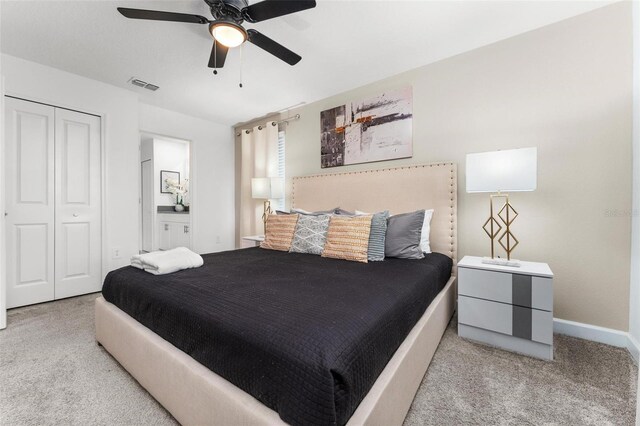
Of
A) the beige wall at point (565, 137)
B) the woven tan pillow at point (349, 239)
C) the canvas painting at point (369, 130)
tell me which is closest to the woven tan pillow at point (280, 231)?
the woven tan pillow at point (349, 239)

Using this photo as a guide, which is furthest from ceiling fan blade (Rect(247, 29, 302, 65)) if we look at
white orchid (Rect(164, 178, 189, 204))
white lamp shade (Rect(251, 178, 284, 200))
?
white orchid (Rect(164, 178, 189, 204))

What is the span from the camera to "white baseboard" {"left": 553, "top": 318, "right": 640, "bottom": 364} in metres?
1.79

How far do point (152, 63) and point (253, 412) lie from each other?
311cm

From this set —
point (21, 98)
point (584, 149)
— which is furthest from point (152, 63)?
point (584, 149)

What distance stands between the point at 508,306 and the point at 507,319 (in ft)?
0.29

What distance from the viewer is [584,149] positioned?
1990mm

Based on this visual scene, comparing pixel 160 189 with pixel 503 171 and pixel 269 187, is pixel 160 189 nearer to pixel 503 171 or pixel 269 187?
pixel 269 187

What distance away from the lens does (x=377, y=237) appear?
2.23 metres

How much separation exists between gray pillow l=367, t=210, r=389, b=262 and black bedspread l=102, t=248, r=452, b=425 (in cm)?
26

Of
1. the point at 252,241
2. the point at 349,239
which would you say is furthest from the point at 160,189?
the point at 349,239

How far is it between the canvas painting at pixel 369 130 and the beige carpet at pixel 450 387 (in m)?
1.91

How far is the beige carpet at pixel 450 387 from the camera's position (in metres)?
1.25

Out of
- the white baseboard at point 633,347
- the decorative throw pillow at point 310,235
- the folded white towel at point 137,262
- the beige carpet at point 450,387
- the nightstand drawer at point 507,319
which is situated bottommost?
the beige carpet at point 450,387

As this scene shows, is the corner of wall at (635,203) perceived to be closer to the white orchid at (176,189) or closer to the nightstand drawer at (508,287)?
the nightstand drawer at (508,287)
